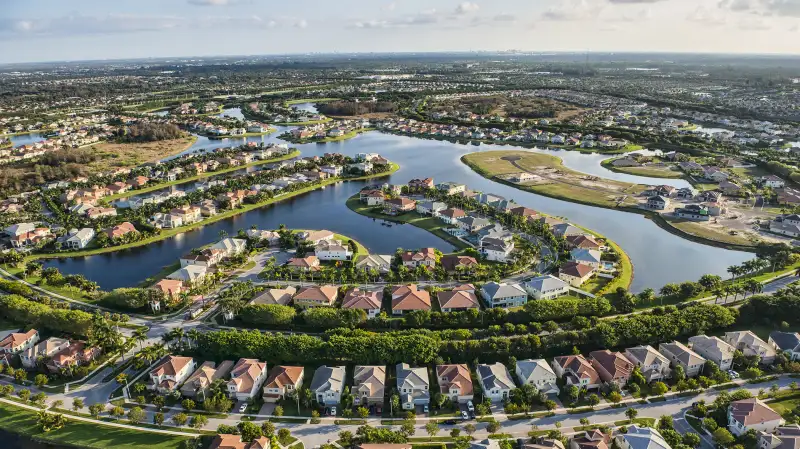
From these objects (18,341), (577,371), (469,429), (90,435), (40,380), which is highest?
(18,341)

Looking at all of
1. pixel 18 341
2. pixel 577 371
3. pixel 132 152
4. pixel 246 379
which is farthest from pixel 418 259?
pixel 132 152

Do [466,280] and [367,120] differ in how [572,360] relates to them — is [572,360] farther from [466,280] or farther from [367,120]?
[367,120]

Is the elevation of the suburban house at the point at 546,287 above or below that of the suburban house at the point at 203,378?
above

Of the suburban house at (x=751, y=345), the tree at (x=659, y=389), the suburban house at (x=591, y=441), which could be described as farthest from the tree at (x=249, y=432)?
the suburban house at (x=751, y=345)

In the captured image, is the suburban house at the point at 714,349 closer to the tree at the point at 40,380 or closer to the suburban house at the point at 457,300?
the suburban house at the point at 457,300

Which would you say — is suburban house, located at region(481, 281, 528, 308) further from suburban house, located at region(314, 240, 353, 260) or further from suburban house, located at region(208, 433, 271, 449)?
suburban house, located at region(208, 433, 271, 449)

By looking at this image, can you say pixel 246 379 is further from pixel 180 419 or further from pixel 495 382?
pixel 495 382
